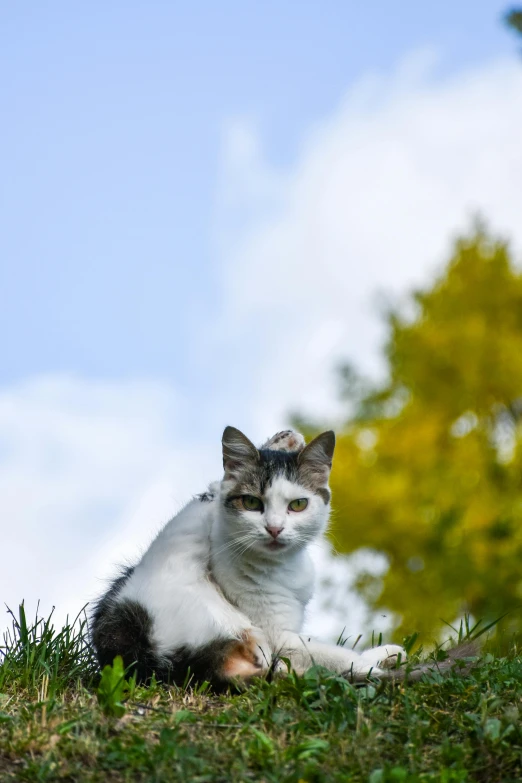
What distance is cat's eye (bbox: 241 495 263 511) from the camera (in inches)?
159

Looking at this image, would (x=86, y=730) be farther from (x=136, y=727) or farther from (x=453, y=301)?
(x=453, y=301)

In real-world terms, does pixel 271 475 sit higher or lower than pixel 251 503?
higher

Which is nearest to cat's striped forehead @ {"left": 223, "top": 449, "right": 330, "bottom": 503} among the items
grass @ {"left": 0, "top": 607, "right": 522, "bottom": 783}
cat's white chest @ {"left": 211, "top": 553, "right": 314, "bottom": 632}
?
cat's white chest @ {"left": 211, "top": 553, "right": 314, "bottom": 632}

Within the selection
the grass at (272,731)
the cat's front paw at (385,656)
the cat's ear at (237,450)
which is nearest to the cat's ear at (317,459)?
the cat's ear at (237,450)

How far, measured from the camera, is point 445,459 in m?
12.3

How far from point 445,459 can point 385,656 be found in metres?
8.68

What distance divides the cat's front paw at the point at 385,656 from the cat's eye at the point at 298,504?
0.72m

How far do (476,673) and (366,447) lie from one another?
8.62 m

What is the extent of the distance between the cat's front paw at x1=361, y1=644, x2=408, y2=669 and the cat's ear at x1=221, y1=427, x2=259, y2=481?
1.03m

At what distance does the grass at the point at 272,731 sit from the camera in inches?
112

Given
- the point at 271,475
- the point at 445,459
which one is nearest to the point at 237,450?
the point at 271,475

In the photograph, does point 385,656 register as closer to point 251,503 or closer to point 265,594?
point 265,594

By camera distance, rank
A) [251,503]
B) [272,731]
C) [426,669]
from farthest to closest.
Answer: [251,503]
[426,669]
[272,731]

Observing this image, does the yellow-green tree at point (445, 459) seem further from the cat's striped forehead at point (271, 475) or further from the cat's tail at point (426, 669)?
the cat's striped forehead at point (271, 475)
